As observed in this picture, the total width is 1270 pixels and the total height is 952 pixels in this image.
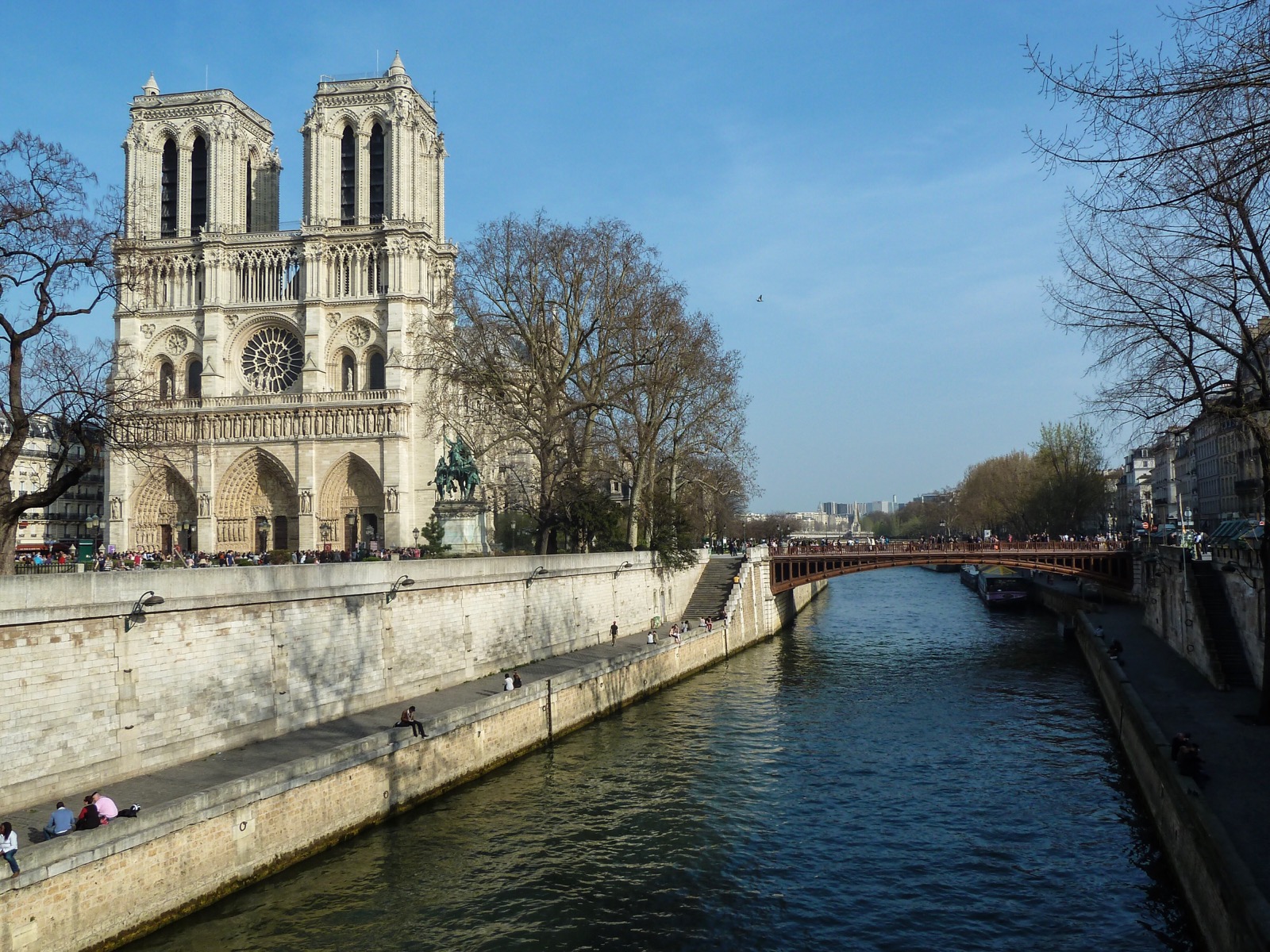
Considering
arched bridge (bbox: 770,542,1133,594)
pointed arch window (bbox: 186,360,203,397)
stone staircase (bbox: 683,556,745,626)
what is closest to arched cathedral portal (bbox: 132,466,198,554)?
pointed arch window (bbox: 186,360,203,397)

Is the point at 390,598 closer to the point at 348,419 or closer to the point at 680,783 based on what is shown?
the point at 680,783

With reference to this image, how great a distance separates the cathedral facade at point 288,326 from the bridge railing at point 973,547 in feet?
70.4

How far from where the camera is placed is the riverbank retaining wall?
29.7ft

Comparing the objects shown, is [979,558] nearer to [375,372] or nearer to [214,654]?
[214,654]

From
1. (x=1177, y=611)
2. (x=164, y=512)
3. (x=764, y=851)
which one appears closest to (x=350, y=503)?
(x=164, y=512)

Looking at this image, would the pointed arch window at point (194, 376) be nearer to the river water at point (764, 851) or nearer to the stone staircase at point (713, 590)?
the stone staircase at point (713, 590)

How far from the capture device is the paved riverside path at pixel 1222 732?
38.5 ft

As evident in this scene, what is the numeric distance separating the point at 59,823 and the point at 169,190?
57421mm

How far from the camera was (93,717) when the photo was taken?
1348 centimetres

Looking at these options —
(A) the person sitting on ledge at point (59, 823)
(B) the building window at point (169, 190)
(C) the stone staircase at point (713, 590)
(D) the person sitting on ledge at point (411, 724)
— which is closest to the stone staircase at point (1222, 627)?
(D) the person sitting on ledge at point (411, 724)

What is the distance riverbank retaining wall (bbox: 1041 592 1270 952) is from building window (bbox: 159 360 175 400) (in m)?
52.8

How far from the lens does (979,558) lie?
4109 cm

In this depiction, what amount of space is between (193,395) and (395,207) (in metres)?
16.0

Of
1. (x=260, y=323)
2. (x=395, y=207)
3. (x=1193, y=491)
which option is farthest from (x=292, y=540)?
(x=1193, y=491)
